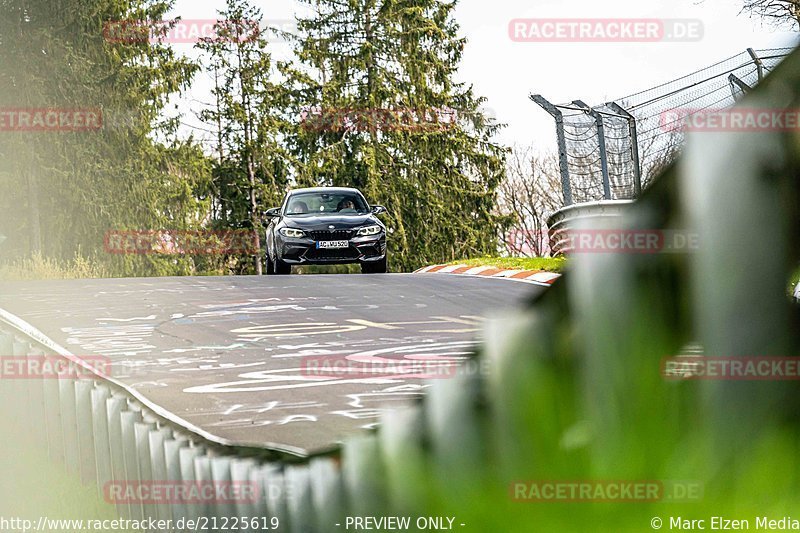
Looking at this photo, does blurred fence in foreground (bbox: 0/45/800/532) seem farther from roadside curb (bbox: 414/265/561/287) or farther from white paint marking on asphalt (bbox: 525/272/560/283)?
white paint marking on asphalt (bbox: 525/272/560/283)

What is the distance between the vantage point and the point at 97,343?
8562 mm

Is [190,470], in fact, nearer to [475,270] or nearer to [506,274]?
[506,274]

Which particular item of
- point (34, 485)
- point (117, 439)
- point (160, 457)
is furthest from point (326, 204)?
point (160, 457)

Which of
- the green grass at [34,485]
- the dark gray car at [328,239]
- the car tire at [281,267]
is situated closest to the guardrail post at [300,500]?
the green grass at [34,485]

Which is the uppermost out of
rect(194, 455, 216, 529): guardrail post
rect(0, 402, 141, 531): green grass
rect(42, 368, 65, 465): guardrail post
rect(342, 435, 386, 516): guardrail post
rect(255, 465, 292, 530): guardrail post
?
rect(342, 435, 386, 516): guardrail post

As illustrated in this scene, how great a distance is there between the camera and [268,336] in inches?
348

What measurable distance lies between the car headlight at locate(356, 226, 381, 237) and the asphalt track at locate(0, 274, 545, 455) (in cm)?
256

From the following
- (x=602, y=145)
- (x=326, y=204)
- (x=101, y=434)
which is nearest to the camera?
(x=101, y=434)

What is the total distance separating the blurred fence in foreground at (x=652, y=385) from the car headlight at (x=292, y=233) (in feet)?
57.5

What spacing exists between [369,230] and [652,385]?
17699 millimetres

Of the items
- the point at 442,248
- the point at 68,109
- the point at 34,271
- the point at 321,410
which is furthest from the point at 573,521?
the point at 442,248

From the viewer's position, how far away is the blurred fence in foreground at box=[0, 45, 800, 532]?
0.50m

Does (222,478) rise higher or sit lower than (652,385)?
lower

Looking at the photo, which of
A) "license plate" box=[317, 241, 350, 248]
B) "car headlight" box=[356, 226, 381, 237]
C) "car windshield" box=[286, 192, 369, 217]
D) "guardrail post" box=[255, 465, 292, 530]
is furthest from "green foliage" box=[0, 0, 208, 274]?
"guardrail post" box=[255, 465, 292, 530]
